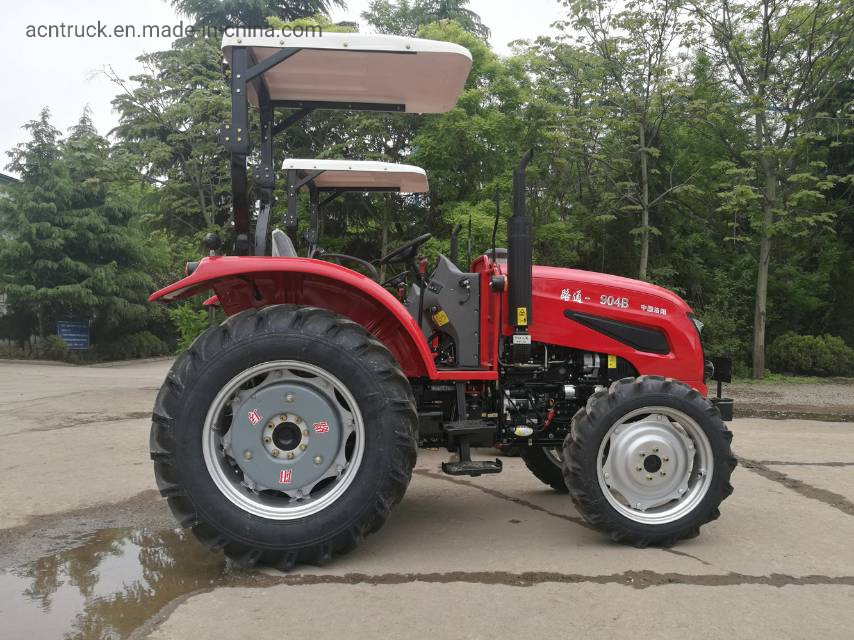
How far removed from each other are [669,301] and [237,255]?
242cm

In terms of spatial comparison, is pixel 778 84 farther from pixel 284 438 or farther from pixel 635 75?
pixel 284 438

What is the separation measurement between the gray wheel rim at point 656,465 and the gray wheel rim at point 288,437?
4.25 feet

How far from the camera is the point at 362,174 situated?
468 centimetres

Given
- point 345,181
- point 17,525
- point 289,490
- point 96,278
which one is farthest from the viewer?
point 96,278

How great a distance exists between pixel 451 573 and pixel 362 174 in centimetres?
272

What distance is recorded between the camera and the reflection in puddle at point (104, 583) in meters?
2.58

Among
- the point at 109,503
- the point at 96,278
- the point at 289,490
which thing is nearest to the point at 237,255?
the point at 289,490

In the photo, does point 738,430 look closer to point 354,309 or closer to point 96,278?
point 354,309

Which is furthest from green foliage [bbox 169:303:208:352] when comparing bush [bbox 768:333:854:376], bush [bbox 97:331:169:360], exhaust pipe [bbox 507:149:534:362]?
bush [bbox 768:333:854:376]

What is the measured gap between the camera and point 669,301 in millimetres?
3965

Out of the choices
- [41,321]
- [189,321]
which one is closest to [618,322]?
[189,321]

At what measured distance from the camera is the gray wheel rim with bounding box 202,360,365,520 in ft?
10.5

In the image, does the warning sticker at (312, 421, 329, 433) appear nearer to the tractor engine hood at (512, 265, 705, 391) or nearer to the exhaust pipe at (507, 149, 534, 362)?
the exhaust pipe at (507, 149, 534, 362)

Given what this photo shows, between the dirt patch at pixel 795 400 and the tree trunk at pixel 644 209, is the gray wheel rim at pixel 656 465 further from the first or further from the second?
the tree trunk at pixel 644 209
